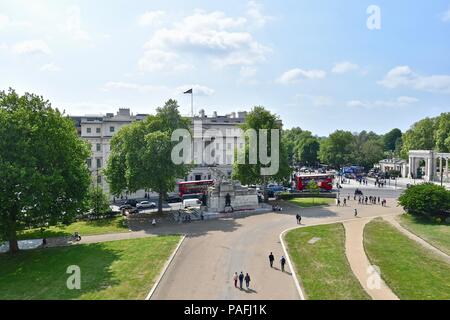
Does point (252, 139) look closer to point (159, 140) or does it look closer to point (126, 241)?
point (159, 140)

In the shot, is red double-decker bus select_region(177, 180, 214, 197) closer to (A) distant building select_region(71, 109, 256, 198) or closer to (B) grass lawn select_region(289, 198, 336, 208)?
(A) distant building select_region(71, 109, 256, 198)

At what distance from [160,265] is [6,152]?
59.4 ft

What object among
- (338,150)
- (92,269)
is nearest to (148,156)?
(92,269)

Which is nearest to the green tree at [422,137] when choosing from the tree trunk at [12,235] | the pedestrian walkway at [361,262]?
the pedestrian walkway at [361,262]

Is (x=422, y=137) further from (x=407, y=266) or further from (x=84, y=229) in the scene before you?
(x=84, y=229)

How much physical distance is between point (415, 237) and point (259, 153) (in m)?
27.9

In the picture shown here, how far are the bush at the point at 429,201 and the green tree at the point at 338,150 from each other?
68.9 m

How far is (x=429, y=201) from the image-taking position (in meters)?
47.8

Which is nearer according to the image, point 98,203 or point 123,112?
point 98,203

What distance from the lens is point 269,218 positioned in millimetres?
51656

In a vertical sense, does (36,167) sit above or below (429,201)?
above

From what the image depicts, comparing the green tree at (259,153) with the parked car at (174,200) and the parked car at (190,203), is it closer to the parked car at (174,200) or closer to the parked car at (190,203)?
the parked car at (190,203)

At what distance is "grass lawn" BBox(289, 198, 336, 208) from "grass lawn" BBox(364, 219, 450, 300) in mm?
18570

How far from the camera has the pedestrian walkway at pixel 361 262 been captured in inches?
1017
